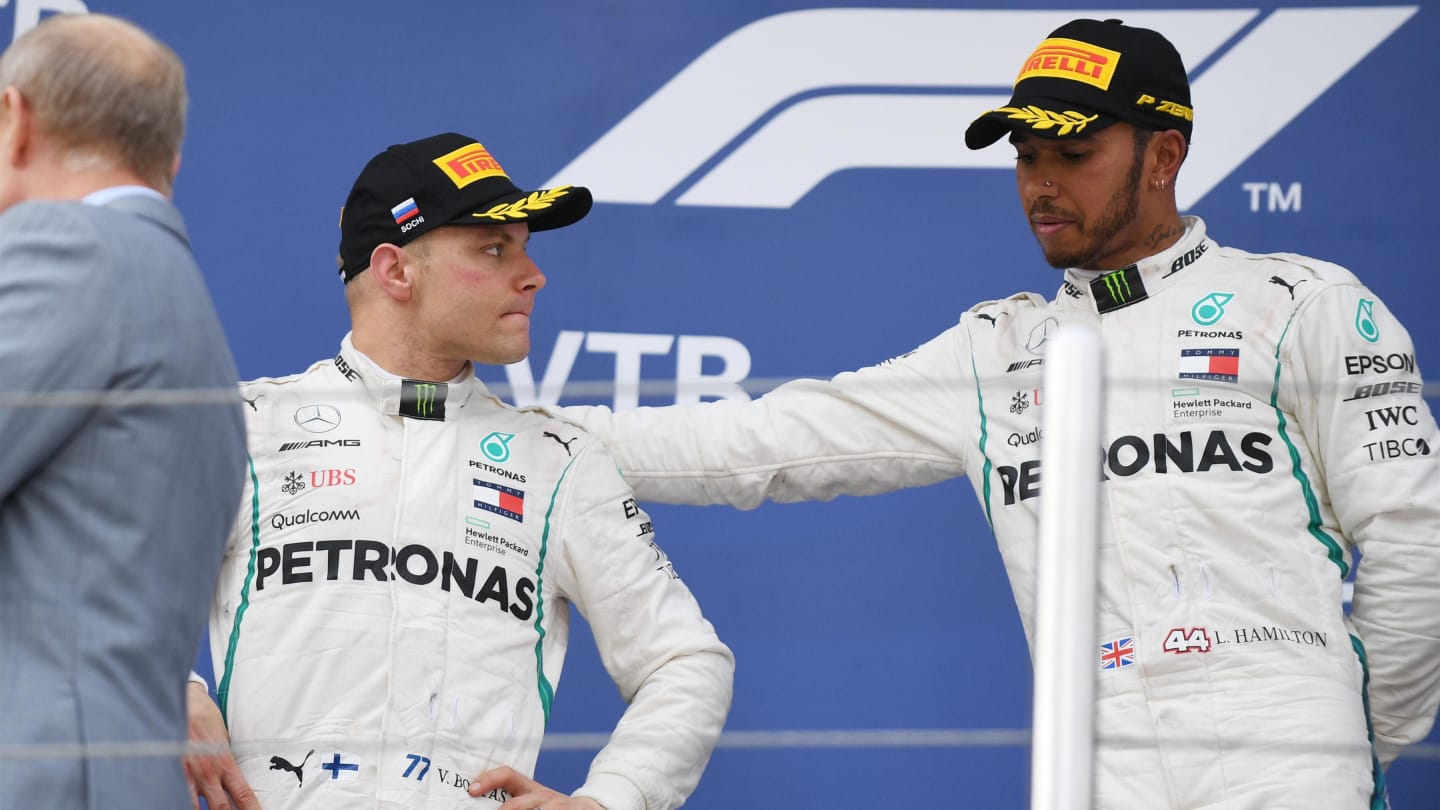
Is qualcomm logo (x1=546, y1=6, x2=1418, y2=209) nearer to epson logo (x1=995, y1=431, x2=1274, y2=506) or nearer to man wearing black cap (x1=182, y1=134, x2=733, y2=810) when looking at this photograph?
man wearing black cap (x1=182, y1=134, x2=733, y2=810)

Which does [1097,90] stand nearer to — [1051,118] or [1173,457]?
[1051,118]

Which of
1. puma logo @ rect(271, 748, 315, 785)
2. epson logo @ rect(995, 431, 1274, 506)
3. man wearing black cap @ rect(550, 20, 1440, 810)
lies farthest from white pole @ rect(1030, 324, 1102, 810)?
puma logo @ rect(271, 748, 315, 785)

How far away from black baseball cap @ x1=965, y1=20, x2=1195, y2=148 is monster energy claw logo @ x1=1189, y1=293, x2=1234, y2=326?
19 cm

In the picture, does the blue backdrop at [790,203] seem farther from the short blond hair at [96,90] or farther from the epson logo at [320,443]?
the short blond hair at [96,90]

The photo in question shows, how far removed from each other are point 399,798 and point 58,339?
2.42 feet

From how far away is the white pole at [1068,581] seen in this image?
3.41 ft

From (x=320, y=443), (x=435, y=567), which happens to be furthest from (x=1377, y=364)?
(x=320, y=443)

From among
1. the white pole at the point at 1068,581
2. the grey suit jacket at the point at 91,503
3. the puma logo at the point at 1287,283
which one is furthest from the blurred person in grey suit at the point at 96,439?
the puma logo at the point at 1287,283

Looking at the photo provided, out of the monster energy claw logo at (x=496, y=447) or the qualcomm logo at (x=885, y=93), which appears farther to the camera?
the qualcomm logo at (x=885, y=93)

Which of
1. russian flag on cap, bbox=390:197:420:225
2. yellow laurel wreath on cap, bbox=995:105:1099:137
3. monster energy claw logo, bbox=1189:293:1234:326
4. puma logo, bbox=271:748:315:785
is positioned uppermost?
yellow laurel wreath on cap, bbox=995:105:1099:137

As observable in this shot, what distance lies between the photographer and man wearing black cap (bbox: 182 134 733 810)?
1.75 m

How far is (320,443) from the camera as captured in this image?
187 centimetres

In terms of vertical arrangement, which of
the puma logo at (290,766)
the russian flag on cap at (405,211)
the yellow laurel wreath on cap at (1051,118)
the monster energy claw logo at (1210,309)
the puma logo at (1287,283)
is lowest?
the puma logo at (290,766)

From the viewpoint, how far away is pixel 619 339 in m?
2.48
